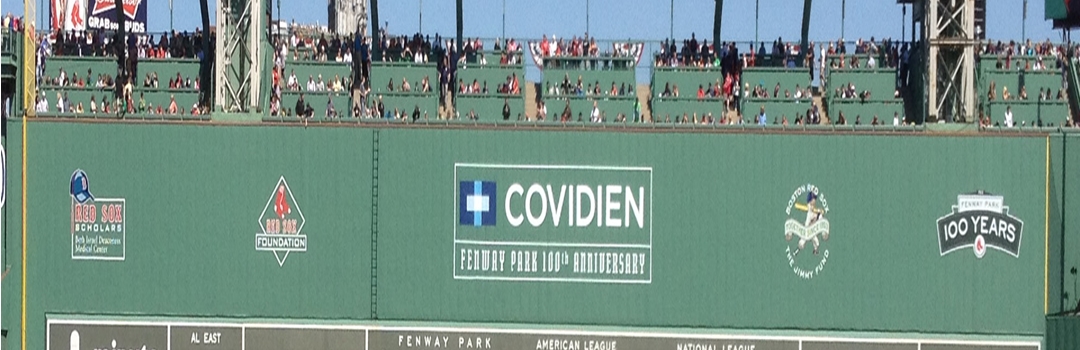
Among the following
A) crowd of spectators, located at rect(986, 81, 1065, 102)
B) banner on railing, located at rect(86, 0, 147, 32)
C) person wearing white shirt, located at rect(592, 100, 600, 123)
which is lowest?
person wearing white shirt, located at rect(592, 100, 600, 123)

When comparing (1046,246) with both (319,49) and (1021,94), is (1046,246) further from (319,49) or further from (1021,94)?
(319,49)

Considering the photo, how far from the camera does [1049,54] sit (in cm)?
2764

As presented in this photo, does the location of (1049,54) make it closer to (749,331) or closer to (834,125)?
(834,125)

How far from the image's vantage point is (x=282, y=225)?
78.9 feet

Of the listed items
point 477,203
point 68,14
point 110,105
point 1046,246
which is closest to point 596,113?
point 477,203

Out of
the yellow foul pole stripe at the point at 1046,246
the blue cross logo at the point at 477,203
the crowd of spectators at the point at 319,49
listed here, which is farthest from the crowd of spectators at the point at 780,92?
the crowd of spectators at the point at 319,49

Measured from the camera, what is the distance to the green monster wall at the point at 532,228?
2339 cm

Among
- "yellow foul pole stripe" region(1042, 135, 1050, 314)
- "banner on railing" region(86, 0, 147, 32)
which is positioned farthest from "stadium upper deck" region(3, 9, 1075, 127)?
"banner on railing" region(86, 0, 147, 32)

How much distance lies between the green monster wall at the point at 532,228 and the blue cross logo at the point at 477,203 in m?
0.04

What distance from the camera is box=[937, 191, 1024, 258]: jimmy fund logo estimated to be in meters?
23.4

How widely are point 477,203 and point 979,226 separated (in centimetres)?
850

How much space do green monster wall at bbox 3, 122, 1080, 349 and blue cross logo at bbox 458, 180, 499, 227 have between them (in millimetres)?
38

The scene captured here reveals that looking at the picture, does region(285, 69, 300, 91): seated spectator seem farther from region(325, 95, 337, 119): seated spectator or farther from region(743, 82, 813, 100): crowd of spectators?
region(743, 82, 813, 100): crowd of spectators

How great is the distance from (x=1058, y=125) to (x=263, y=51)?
562 inches
